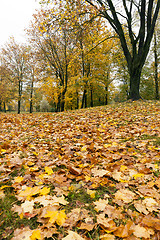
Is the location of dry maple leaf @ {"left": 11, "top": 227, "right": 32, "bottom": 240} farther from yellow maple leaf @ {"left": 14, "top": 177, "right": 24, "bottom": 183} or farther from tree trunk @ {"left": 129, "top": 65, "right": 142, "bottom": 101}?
tree trunk @ {"left": 129, "top": 65, "right": 142, "bottom": 101}

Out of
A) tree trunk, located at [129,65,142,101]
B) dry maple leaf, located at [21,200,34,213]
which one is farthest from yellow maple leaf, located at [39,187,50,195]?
tree trunk, located at [129,65,142,101]

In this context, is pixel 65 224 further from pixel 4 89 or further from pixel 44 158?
pixel 4 89

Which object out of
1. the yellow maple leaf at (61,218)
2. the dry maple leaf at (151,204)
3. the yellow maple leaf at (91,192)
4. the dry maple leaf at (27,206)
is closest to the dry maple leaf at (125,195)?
the dry maple leaf at (151,204)

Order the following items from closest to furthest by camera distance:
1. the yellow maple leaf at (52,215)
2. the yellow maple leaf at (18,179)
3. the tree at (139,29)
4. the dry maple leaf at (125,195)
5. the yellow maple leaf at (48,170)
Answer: the yellow maple leaf at (52,215) → the dry maple leaf at (125,195) → the yellow maple leaf at (18,179) → the yellow maple leaf at (48,170) → the tree at (139,29)

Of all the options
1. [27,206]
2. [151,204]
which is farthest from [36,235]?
[151,204]

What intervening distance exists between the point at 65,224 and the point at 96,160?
1.22 meters

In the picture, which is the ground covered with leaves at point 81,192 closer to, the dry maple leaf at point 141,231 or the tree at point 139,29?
the dry maple leaf at point 141,231

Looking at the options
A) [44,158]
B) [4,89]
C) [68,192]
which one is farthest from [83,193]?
[4,89]

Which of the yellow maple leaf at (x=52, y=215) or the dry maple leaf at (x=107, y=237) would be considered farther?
the yellow maple leaf at (x=52, y=215)

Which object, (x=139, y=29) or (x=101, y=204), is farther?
(x=139, y=29)

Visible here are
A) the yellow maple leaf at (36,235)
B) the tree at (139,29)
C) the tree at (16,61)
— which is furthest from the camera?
the tree at (16,61)

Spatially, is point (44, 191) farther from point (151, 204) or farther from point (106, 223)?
point (151, 204)

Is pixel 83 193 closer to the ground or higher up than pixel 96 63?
closer to the ground

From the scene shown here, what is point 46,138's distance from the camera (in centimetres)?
361
